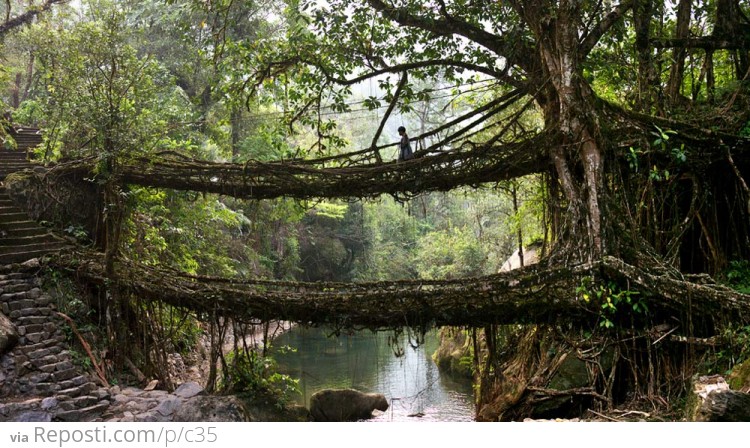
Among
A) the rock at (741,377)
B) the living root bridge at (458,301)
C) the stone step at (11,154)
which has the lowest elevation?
the rock at (741,377)

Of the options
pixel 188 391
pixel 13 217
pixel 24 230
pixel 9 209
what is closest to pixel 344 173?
pixel 188 391

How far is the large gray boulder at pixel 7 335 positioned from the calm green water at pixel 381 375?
372 centimetres

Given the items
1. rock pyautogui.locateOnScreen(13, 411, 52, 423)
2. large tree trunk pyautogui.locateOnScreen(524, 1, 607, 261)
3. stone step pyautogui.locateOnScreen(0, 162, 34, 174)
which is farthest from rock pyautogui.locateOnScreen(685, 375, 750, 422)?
stone step pyautogui.locateOnScreen(0, 162, 34, 174)

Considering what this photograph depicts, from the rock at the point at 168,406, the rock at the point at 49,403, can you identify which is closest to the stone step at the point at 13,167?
the rock at the point at 49,403

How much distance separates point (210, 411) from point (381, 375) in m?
6.41

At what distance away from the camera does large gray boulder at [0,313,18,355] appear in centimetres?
595

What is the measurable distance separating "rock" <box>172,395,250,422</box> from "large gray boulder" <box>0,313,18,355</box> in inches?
81.6

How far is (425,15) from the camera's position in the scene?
6859 millimetres

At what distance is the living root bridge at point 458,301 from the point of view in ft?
15.9

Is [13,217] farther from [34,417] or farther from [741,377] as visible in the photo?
[741,377]

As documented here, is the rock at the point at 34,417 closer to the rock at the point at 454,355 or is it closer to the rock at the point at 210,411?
the rock at the point at 210,411

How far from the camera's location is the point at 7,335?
602 centimetres

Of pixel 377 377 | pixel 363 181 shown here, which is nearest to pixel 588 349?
pixel 363 181

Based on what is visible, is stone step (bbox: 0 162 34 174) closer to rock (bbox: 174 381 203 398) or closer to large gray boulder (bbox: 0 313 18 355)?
large gray boulder (bbox: 0 313 18 355)
